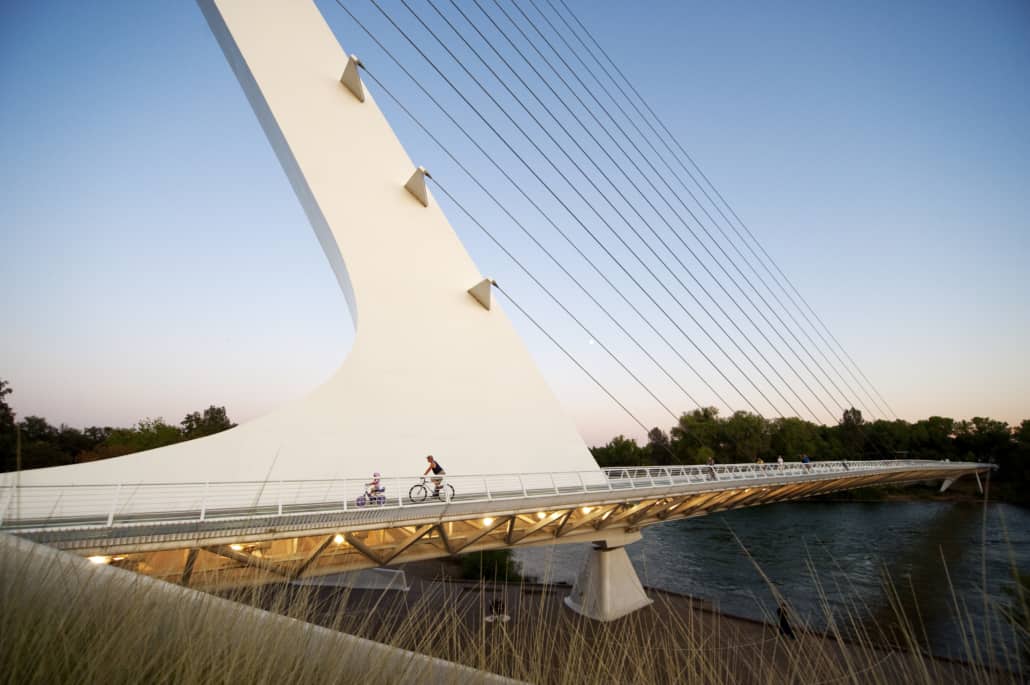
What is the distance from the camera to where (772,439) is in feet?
216

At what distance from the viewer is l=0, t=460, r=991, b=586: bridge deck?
562 centimetres

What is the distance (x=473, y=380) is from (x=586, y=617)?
805 cm

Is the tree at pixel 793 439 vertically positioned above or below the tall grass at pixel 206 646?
above

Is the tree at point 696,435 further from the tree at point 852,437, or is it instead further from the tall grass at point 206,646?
the tall grass at point 206,646

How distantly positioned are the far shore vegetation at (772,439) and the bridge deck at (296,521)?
4500 centimetres

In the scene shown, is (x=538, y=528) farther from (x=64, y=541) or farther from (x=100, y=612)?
(x=100, y=612)

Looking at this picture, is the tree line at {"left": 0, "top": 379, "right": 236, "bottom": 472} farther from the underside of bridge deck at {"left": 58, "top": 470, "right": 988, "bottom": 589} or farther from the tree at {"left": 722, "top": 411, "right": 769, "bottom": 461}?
the tree at {"left": 722, "top": 411, "right": 769, "bottom": 461}

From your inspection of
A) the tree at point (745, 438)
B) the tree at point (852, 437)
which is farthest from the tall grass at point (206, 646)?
the tree at point (852, 437)

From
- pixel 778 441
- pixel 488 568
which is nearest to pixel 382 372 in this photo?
pixel 488 568

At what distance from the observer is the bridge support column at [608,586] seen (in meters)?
14.9

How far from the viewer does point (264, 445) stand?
417 inches

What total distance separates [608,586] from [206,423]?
6331cm

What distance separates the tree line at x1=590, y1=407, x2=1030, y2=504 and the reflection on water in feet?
71.7

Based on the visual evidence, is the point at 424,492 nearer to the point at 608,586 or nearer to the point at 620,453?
the point at 608,586
